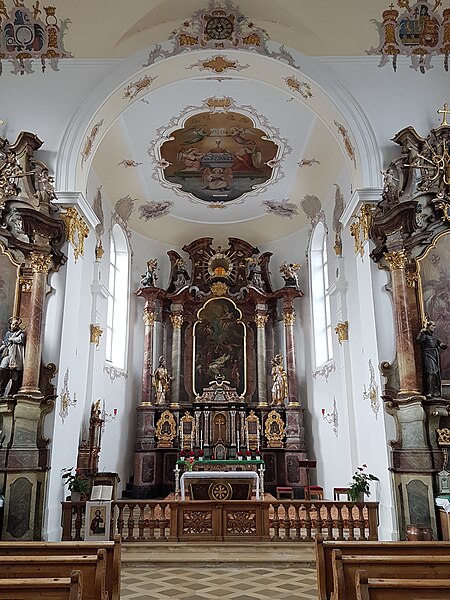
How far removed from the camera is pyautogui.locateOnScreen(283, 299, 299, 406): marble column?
16516 millimetres

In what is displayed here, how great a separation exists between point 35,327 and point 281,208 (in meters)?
9.97

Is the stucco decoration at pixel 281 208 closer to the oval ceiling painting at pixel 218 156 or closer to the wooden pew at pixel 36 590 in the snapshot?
the oval ceiling painting at pixel 218 156

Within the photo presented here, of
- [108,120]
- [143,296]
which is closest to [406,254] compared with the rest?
[108,120]

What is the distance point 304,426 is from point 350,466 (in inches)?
149

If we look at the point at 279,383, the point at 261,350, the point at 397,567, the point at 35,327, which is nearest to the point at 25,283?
the point at 35,327

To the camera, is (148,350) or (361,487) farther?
(148,350)

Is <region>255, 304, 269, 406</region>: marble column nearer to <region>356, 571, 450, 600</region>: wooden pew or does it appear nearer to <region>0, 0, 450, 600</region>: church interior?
<region>0, 0, 450, 600</region>: church interior

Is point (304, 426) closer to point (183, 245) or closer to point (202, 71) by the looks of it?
point (183, 245)

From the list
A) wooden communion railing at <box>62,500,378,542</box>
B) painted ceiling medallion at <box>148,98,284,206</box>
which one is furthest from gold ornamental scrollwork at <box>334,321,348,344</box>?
painted ceiling medallion at <box>148,98,284,206</box>

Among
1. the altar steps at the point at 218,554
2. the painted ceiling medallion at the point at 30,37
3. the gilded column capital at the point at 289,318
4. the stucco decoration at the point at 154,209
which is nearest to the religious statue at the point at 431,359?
the altar steps at the point at 218,554

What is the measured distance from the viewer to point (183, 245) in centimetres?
1920

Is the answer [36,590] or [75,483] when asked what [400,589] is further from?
[75,483]

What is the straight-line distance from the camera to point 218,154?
15.4 metres

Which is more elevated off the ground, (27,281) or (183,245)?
(183,245)
